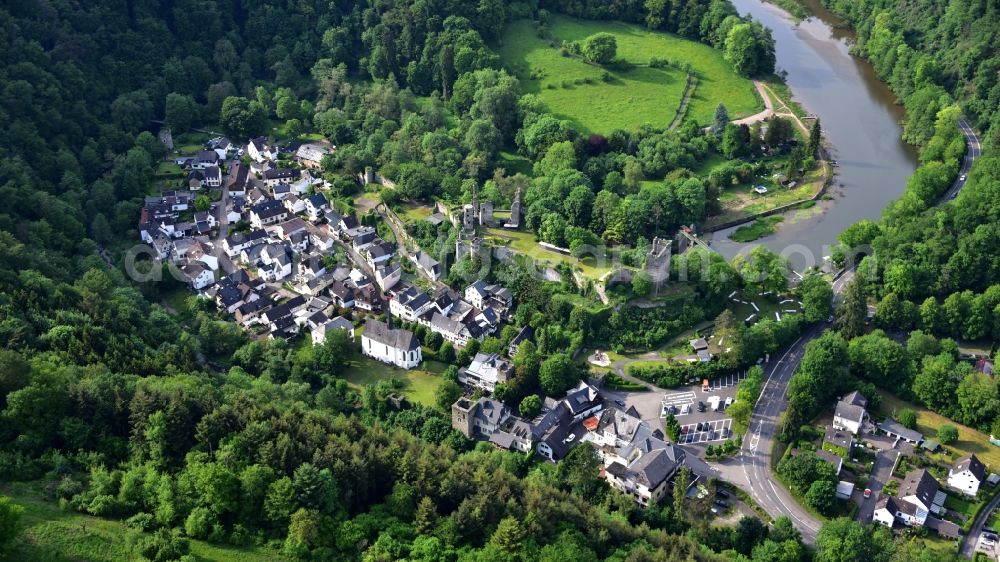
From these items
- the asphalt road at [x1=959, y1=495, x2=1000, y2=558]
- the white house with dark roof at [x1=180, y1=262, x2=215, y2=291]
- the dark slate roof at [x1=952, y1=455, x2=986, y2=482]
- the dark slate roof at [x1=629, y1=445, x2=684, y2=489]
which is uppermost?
the dark slate roof at [x1=952, y1=455, x2=986, y2=482]

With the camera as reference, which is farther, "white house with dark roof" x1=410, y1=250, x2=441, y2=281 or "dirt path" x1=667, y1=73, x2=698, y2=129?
"dirt path" x1=667, y1=73, x2=698, y2=129

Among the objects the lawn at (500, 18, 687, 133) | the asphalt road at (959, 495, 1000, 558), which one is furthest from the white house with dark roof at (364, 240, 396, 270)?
the asphalt road at (959, 495, 1000, 558)

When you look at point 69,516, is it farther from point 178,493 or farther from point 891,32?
point 891,32

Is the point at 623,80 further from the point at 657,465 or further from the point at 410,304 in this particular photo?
the point at 657,465

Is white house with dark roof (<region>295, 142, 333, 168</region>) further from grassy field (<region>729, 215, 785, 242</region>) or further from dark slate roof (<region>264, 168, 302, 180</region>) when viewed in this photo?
grassy field (<region>729, 215, 785, 242</region>)

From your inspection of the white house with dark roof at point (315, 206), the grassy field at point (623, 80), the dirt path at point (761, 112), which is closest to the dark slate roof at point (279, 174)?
the white house with dark roof at point (315, 206)

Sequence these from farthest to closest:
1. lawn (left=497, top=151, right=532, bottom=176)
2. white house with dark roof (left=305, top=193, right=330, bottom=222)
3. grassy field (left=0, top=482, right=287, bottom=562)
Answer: lawn (left=497, top=151, right=532, bottom=176)
white house with dark roof (left=305, top=193, right=330, bottom=222)
grassy field (left=0, top=482, right=287, bottom=562)
